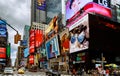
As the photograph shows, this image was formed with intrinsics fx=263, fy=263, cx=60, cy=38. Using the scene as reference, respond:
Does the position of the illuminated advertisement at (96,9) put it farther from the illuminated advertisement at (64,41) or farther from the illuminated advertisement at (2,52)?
→ the illuminated advertisement at (2,52)

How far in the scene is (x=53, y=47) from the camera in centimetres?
10588

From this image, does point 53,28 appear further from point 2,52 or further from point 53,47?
point 2,52

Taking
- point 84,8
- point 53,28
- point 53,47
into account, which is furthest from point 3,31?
point 84,8

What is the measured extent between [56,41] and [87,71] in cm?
3424

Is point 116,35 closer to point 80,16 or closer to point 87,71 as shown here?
point 80,16

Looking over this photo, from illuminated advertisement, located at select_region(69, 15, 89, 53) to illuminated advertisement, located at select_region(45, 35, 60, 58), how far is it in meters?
19.1

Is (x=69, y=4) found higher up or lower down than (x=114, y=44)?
higher up

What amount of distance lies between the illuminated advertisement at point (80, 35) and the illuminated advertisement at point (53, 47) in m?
19.1

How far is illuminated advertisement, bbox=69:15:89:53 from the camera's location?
235 feet

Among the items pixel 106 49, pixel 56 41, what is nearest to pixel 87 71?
pixel 106 49

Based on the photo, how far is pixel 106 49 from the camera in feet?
246

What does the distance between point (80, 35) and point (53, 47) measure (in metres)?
33.0

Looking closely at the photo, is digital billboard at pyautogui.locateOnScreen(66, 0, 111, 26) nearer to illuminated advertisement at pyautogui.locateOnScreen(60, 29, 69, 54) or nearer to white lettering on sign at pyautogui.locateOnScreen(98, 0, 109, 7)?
white lettering on sign at pyautogui.locateOnScreen(98, 0, 109, 7)

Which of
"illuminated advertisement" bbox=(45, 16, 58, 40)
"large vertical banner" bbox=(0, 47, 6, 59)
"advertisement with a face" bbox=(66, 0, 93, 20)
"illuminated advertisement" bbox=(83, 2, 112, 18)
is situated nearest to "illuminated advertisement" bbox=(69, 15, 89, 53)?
"illuminated advertisement" bbox=(83, 2, 112, 18)
